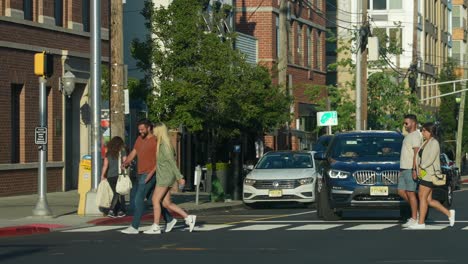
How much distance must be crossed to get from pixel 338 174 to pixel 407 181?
6.09 ft

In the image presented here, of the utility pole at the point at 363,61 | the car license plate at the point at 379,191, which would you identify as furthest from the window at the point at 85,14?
the car license plate at the point at 379,191

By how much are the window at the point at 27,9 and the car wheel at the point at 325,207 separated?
13.2 m

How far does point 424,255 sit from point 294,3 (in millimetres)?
40809

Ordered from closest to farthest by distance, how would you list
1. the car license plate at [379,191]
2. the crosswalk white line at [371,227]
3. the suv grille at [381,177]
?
the crosswalk white line at [371,227] < the car license plate at [379,191] < the suv grille at [381,177]

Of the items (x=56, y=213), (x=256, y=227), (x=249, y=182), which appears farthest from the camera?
(x=249, y=182)

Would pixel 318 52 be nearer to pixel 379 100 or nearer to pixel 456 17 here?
pixel 379 100

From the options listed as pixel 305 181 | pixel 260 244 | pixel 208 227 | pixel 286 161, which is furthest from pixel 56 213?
pixel 260 244

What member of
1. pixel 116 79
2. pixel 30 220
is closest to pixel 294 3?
pixel 116 79

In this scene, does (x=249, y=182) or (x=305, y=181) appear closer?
(x=305, y=181)

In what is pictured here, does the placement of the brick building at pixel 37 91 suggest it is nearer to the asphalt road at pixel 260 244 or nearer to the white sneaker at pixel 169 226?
the asphalt road at pixel 260 244

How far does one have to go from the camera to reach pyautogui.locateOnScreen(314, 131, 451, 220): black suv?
22.2 m

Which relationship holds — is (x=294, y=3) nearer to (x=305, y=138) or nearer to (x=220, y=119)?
(x=305, y=138)

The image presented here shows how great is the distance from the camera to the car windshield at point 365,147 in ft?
75.9

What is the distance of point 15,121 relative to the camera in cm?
3316
